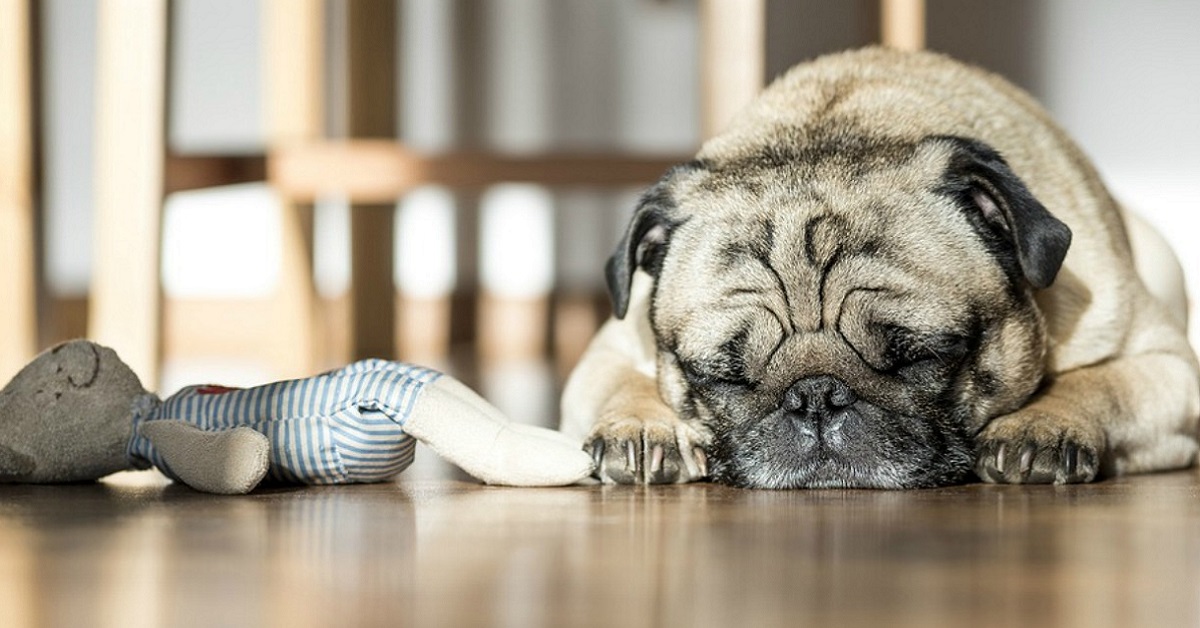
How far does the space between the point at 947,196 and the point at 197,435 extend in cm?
69

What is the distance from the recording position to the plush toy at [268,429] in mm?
1287

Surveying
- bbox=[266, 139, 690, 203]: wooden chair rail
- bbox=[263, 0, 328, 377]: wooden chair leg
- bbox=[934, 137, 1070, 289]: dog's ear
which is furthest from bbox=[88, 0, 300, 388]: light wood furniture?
bbox=[934, 137, 1070, 289]: dog's ear

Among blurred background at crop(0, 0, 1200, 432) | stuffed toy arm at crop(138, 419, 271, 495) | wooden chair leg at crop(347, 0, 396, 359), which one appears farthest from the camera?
→ wooden chair leg at crop(347, 0, 396, 359)

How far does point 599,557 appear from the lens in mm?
951

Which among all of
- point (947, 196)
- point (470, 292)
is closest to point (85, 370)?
point (947, 196)

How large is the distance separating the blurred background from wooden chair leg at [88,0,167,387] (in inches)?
8.9

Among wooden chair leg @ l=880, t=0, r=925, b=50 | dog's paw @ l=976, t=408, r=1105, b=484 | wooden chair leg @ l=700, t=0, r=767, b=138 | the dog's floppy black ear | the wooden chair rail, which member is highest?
wooden chair leg @ l=880, t=0, r=925, b=50

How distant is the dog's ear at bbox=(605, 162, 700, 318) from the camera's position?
59.6 inches

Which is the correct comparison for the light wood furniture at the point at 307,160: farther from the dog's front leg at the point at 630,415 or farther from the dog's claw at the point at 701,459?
the dog's claw at the point at 701,459

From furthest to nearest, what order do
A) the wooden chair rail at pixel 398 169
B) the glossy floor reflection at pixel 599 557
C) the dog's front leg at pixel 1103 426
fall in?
the wooden chair rail at pixel 398 169 → the dog's front leg at pixel 1103 426 → the glossy floor reflection at pixel 599 557

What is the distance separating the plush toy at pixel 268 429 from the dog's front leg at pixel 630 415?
56 millimetres

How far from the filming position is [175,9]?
2123 millimetres

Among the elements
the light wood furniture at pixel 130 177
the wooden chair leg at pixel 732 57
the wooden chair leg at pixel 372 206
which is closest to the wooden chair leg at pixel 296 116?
the wooden chair leg at pixel 372 206

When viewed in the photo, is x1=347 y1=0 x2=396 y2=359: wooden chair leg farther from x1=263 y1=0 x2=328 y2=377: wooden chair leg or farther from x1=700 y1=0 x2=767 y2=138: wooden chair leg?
x1=700 y1=0 x2=767 y2=138: wooden chair leg
